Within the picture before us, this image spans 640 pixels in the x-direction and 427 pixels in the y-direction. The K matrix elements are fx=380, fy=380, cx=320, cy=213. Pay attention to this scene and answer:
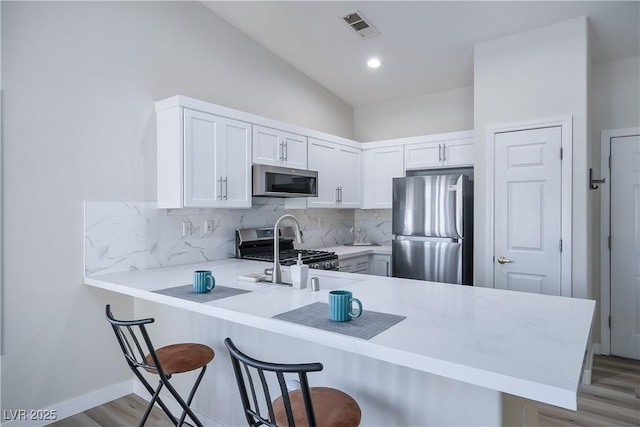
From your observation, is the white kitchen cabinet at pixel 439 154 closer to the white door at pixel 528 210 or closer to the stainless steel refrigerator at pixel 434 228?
the stainless steel refrigerator at pixel 434 228

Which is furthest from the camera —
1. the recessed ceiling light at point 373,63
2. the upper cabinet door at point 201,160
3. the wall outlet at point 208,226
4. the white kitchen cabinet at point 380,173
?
the white kitchen cabinet at point 380,173

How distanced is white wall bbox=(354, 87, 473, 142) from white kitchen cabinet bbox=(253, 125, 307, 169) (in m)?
1.58

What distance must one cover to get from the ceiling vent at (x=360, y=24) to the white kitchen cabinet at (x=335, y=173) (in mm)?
1125

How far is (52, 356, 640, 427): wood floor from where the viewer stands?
2449mm

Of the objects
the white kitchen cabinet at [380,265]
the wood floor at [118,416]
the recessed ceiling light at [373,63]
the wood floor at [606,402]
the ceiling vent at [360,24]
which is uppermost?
the ceiling vent at [360,24]

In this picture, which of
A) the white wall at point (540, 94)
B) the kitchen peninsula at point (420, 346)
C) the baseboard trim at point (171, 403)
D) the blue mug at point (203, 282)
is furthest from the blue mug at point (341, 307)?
the white wall at point (540, 94)

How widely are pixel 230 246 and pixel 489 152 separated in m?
2.49

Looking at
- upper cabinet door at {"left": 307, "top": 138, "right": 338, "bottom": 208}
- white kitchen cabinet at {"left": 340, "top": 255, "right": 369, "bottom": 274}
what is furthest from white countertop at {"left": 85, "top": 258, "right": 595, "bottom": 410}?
upper cabinet door at {"left": 307, "top": 138, "right": 338, "bottom": 208}

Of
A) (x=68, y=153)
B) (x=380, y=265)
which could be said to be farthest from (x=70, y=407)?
(x=380, y=265)

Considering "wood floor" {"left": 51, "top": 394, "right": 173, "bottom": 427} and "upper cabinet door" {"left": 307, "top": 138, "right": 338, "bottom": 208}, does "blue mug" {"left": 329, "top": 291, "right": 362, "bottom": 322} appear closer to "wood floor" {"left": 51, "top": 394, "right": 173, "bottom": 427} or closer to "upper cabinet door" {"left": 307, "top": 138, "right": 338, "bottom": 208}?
"wood floor" {"left": 51, "top": 394, "right": 173, "bottom": 427}

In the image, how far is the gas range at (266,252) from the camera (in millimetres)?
3415

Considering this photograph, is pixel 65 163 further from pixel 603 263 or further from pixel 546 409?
pixel 603 263

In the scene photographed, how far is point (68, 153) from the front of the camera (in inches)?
101

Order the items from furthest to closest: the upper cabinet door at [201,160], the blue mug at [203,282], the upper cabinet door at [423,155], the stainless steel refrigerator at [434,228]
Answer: the upper cabinet door at [423,155]
the stainless steel refrigerator at [434,228]
the upper cabinet door at [201,160]
the blue mug at [203,282]
